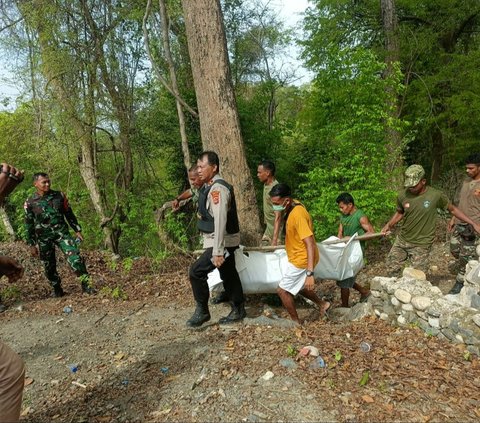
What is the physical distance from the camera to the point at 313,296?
4602mm

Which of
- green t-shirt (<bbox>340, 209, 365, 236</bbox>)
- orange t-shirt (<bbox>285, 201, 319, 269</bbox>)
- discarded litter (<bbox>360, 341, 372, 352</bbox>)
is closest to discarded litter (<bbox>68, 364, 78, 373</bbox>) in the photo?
orange t-shirt (<bbox>285, 201, 319, 269</bbox>)

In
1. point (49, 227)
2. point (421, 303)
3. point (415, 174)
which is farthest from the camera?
point (49, 227)

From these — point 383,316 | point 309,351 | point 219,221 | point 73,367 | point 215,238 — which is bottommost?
point 383,316

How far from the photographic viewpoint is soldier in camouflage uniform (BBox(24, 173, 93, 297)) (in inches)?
219

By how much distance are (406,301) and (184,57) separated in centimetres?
1095

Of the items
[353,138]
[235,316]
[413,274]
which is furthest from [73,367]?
[353,138]

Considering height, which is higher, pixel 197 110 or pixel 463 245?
pixel 197 110

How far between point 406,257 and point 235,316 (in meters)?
2.74

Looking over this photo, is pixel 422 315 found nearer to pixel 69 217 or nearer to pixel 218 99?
pixel 218 99

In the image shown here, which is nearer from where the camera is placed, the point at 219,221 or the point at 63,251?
the point at 219,221

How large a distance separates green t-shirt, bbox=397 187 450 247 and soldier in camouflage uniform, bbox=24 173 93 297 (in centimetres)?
480

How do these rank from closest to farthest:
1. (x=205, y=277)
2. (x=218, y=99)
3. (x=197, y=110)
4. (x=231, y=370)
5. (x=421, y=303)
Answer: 1. (x=231, y=370)
2. (x=421, y=303)
3. (x=205, y=277)
4. (x=218, y=99)
5. (x=197, y=110)

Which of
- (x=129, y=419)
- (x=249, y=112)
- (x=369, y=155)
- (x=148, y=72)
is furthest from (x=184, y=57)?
(x=129, y=419)

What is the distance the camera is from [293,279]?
166 inches
